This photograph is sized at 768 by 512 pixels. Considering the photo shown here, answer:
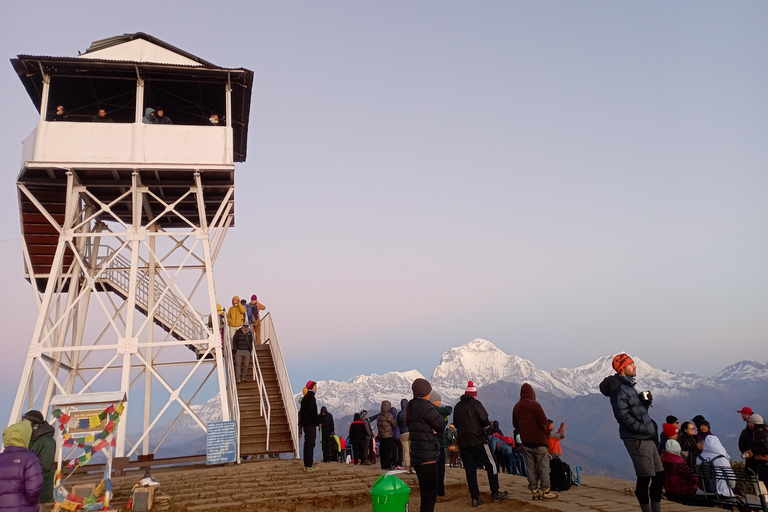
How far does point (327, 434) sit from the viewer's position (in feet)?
50.5

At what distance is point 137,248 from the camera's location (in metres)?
14.7

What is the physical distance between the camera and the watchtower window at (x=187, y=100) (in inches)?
670

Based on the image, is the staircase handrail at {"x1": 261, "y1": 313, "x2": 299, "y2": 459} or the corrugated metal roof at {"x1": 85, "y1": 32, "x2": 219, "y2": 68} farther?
the corrugated metal roof at {"x1": 85, "y1": 32, "x2": 219, "y2": 68}

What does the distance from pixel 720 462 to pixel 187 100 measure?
649 inches

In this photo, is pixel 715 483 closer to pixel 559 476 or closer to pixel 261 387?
pixel 559 476

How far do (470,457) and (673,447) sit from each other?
10.1ft

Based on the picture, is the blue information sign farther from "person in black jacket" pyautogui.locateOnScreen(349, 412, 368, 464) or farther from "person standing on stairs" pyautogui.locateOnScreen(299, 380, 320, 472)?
"person in black jacket" pyautogui.locateOnScreen(349, 412, 368, 464)

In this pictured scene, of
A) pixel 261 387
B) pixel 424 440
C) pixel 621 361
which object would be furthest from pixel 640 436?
pixel 261 387

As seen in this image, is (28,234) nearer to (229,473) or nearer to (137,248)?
(137,248)

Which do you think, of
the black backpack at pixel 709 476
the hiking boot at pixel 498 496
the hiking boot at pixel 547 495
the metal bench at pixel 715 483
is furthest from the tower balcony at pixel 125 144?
the black backpack at pixel 709 476

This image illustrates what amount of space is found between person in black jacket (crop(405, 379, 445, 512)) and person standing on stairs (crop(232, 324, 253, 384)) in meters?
10.4

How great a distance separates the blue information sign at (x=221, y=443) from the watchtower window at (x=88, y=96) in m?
9.61

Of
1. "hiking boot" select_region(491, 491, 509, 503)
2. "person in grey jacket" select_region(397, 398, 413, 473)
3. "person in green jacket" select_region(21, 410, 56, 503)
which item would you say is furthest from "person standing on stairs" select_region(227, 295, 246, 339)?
"hiking boot" select_region(491, 491, 509, 503)

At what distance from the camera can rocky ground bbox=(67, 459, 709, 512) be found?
754 cm
